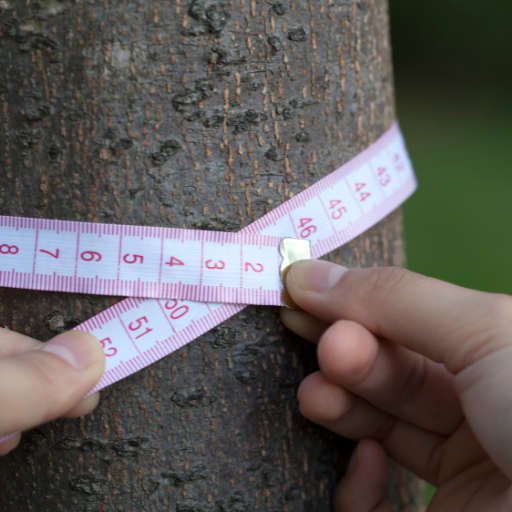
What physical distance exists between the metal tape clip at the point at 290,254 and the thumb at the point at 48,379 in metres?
0.35

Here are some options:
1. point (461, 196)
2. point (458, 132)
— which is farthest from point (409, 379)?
point (458, 132)

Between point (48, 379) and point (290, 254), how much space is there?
1.54 feet

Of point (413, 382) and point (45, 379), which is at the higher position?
point (45, 379)

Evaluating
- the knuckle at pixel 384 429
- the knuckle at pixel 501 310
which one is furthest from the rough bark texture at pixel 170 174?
the knuckle at pixel 501 310

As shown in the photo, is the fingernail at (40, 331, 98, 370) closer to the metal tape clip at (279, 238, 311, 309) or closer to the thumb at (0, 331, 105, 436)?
the thumb at (0, 331, 105, 436)

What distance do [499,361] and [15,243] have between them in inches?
33.3

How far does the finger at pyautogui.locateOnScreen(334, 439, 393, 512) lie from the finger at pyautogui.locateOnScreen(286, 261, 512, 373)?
305 millimetres

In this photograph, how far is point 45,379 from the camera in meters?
0.71

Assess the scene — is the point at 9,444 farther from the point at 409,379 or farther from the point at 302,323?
the point at 409,379

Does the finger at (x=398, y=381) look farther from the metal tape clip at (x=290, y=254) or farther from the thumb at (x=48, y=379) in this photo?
the thumb at (x=48, y=379)

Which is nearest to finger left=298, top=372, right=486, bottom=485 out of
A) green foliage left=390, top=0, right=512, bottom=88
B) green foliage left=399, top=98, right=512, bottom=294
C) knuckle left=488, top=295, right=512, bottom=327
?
knuckle left=488, top=295, right=512, bottom=327

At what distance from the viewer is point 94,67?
2.73ft

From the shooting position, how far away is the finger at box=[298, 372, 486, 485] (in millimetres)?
910

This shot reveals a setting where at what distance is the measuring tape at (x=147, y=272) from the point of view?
85 centimetres
